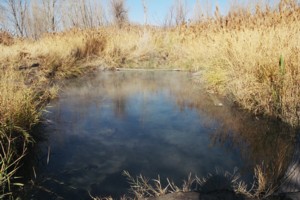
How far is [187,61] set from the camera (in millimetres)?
7789

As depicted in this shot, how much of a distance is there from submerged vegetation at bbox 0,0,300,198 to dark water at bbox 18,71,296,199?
0.24 m

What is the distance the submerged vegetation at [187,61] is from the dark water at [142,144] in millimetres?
238

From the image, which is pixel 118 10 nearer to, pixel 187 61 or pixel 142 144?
pixel 187 61

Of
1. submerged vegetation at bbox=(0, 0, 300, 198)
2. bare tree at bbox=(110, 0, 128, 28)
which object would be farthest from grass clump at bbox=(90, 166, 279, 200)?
bare tree at bbox=(110, 0, 128, 28)

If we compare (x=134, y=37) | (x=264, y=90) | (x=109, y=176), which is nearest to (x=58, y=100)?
(x=109, y=176)

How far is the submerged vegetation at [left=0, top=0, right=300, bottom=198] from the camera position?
2859 millimetres

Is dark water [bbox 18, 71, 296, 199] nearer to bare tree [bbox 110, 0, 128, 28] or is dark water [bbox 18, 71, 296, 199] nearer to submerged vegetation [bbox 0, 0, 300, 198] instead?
submerged vegetation [bbox 0, 0, 300, 198]

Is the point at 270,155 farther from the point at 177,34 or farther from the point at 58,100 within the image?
the point at 177,34

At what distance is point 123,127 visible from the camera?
3.21m

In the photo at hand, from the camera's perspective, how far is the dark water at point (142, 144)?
6.96 feet

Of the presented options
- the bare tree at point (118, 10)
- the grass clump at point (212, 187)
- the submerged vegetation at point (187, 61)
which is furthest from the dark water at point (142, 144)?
the bare tree at point (118, 10)

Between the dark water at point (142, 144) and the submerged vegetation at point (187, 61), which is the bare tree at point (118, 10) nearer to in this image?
the submerged vegetation at point (187, 61)

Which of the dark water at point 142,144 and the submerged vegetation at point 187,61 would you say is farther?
the submerged vegetation at point 187,61

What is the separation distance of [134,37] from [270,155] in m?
8.14
